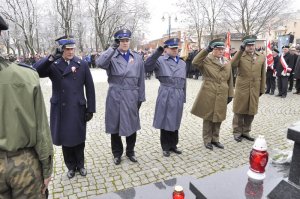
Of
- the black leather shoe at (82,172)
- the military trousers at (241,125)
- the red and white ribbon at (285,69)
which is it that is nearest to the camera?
the black leather shoe at (82,172)

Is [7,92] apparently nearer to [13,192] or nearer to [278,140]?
[13,192]

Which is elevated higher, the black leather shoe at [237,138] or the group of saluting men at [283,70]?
the group of saluting men at [283,70]

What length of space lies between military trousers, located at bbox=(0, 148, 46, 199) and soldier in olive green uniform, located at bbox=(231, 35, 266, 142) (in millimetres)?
4244

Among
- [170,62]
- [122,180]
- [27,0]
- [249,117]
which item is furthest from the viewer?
[27,0]

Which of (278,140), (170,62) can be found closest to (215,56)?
(170,62)

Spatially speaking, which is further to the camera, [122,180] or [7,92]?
[122,180]

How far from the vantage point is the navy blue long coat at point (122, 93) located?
4.00 metres

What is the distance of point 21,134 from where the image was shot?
1.83 meters

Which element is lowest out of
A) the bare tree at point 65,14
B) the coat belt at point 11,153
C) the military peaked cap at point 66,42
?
the coat belt at point 11,153

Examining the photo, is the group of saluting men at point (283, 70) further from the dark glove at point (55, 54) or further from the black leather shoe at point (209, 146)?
the dark glove at point (55, 54)

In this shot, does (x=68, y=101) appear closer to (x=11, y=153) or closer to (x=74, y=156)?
(x=74, y=156)

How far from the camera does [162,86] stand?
454 cm

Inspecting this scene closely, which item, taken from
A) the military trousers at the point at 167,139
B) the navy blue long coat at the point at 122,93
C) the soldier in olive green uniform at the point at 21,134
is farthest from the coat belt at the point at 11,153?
the military trousers at the point at 167,139

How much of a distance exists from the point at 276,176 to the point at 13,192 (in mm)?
2052
